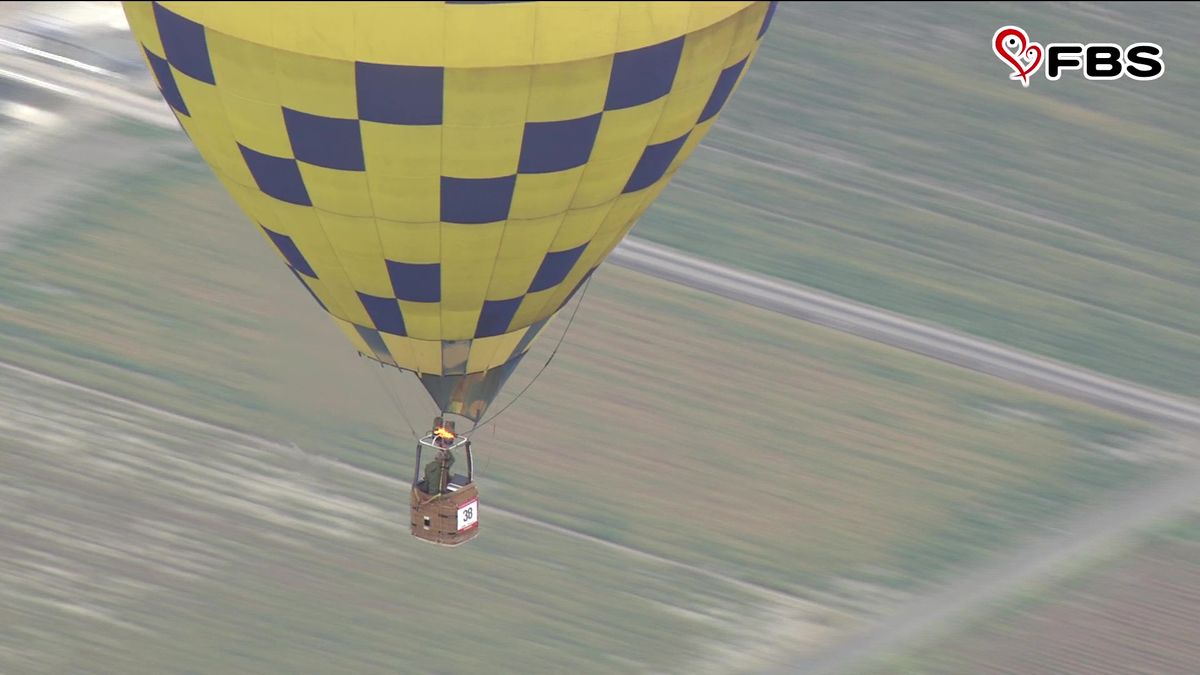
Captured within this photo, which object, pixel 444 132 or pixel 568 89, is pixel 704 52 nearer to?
pixel 568 89

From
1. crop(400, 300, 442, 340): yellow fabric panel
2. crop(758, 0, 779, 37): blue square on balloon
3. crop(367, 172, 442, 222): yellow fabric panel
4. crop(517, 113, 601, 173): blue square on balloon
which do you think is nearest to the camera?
crop(517, 113, 601, 173): blue square on balloon

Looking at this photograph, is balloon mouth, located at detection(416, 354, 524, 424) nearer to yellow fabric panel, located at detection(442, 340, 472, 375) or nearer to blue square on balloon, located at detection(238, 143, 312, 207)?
yellow fabric panel, located at detection(442, 340, 472, 375)

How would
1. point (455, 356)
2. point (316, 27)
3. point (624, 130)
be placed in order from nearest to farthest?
point (316, 27) < point (624, 130) < point (455, 356)

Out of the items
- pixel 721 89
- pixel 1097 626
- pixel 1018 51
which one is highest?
pixel 1018 51

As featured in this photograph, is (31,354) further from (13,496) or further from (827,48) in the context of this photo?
(827,48)

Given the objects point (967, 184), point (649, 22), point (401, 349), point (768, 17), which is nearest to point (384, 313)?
point (401, 349)

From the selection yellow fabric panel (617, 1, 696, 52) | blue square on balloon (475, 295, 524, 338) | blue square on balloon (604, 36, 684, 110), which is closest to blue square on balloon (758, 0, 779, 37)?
blue square on balloon (604, 36, 684, 110)

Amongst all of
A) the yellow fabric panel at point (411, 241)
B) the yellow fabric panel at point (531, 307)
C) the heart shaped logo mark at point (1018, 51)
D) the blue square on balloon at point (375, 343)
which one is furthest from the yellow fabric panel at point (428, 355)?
the heart shaped logo mark at point (1018, 51)

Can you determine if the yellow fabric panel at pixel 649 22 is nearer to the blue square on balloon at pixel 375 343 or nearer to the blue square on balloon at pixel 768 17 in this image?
the blue square on balloon at pixel 768 17
